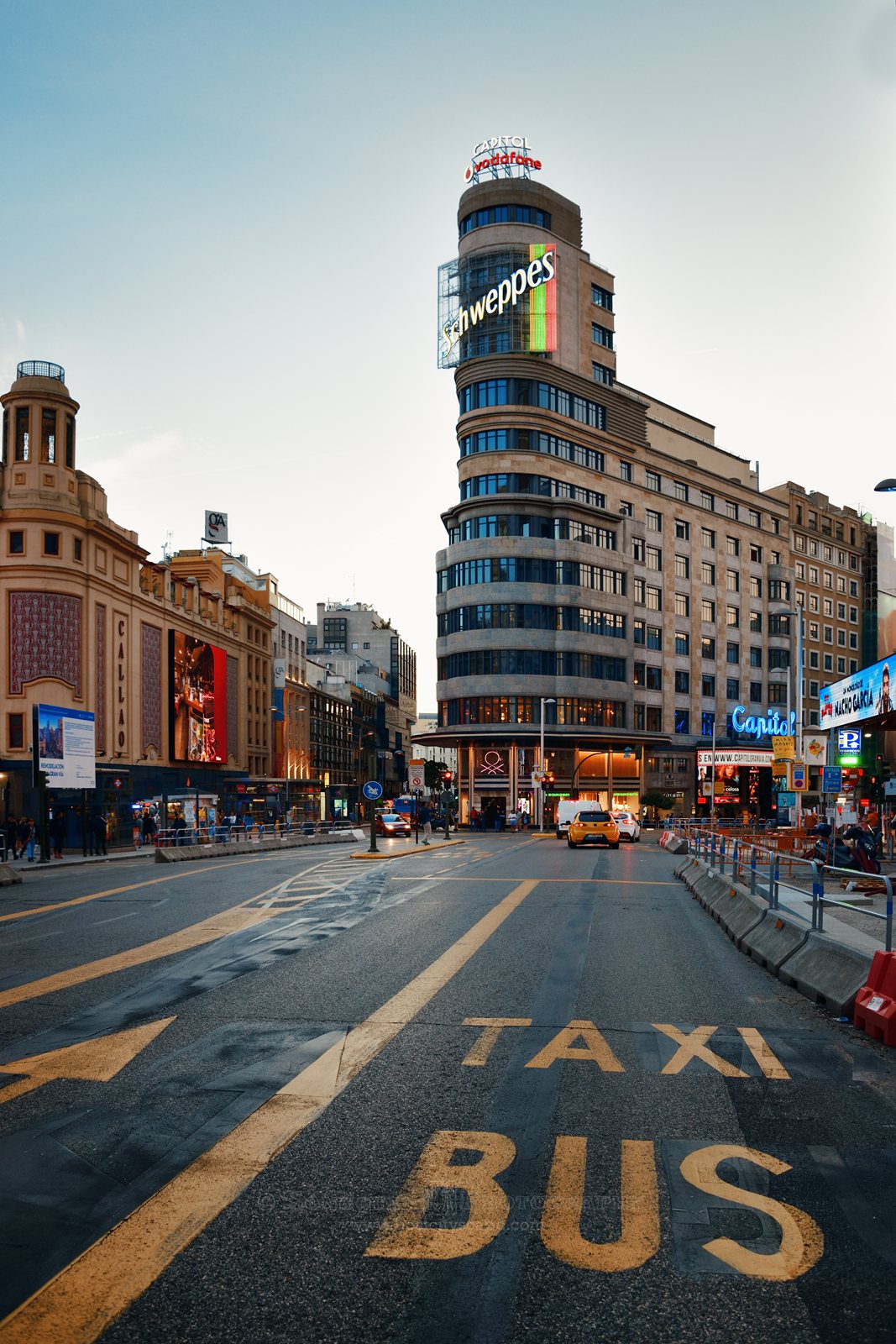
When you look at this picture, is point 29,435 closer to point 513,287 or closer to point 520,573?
point 520,573

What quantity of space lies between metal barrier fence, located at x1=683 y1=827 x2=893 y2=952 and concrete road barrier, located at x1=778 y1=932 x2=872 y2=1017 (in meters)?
0.41

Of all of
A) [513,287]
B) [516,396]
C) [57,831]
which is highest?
[513,287]

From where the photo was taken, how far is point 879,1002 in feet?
31.2

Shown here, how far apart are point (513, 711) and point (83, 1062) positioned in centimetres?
6771

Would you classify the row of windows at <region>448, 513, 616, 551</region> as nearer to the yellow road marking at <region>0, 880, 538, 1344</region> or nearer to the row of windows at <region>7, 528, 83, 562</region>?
the row of windows at <region>7, 528, 83, 562</region>

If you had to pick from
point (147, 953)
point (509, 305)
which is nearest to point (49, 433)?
point (509, 305)

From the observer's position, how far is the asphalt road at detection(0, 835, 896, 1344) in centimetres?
452

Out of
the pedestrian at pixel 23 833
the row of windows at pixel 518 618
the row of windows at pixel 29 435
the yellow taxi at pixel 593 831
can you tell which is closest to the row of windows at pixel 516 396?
the row of windows at pixel 518 618

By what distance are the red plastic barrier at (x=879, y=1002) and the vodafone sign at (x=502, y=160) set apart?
83.5 metres

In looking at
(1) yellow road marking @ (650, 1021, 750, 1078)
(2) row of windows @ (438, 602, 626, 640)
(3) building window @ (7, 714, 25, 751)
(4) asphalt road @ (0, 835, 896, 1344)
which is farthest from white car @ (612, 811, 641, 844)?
(1) yellow road marking @ (650, 1021, 750, 1078)

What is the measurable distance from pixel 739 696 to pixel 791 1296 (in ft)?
310

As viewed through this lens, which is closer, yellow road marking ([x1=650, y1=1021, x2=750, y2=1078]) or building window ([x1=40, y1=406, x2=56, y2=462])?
yellow road marking ([x1=650, y1=1021, x2=750, y2=1078])

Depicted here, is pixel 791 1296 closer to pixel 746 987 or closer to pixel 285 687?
pixel 746 987

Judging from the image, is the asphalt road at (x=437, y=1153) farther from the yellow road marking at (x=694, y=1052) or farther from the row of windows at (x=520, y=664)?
the row of windows at (x=520, y=664)
